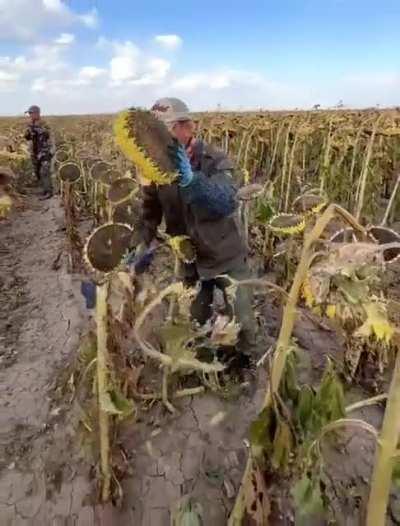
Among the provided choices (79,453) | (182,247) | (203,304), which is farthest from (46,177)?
(79,453)

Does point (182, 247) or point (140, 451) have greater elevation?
point (182, 247)

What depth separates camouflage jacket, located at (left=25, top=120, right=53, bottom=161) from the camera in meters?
12.6

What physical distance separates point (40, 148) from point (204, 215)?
1043 cm

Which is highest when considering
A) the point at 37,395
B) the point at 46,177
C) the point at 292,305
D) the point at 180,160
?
the point at 180,160

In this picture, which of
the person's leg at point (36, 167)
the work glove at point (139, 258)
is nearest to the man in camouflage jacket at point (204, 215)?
the work glove at point (139, 258)

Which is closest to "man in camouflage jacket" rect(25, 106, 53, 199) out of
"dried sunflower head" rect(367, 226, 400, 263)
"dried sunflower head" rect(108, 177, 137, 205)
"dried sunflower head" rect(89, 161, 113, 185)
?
"dried sunflower head" rect(89, 161, 113, 185)

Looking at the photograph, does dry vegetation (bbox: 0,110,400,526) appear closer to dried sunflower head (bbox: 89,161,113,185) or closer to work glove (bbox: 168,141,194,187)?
work glove (bbox: 168,141,194,187)

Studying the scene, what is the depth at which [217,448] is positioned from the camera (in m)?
3.03

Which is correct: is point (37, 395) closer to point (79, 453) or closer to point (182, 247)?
point (79, 453)

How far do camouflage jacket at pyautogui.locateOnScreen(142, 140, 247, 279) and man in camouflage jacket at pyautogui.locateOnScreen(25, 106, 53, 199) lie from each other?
9100 mm

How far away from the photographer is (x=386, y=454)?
149 centimetres

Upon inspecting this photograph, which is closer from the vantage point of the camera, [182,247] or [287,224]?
[287,224]

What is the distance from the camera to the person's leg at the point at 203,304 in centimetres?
366

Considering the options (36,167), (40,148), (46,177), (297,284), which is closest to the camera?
(297,284)
